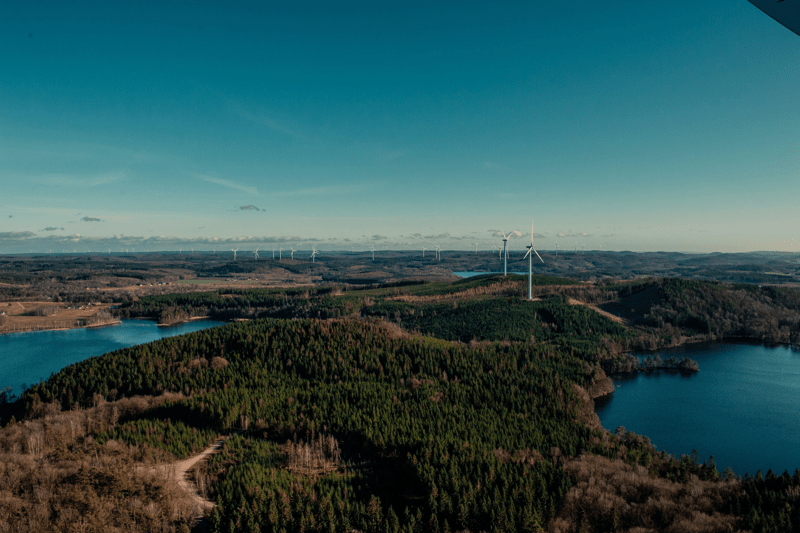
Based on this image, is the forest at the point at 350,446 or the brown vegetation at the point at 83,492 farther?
the forest at the point at 350,446

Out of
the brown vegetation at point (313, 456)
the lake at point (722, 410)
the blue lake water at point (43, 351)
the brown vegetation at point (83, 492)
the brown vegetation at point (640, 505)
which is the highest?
the brown vegetation at point (83, 492)

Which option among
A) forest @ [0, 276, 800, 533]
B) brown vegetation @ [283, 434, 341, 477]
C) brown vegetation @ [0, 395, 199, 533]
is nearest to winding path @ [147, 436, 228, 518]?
forest @ [0, 276, 800, 533]

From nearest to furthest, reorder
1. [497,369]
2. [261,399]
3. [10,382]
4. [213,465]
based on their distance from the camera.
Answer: [213,465] → [261,399] → [497,369] → [10,382]

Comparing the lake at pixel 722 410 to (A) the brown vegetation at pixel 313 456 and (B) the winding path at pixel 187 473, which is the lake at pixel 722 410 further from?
(B) the winding path at pixel 187 473

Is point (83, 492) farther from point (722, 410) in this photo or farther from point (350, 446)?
point (722, 410)

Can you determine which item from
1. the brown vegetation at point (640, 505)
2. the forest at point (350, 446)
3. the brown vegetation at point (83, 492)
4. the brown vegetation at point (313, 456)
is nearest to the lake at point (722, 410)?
the forest at point (350, 446)

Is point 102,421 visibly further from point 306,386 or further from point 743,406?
point 743,406

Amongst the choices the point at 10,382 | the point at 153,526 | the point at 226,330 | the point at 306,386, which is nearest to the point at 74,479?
the point at 153,526
